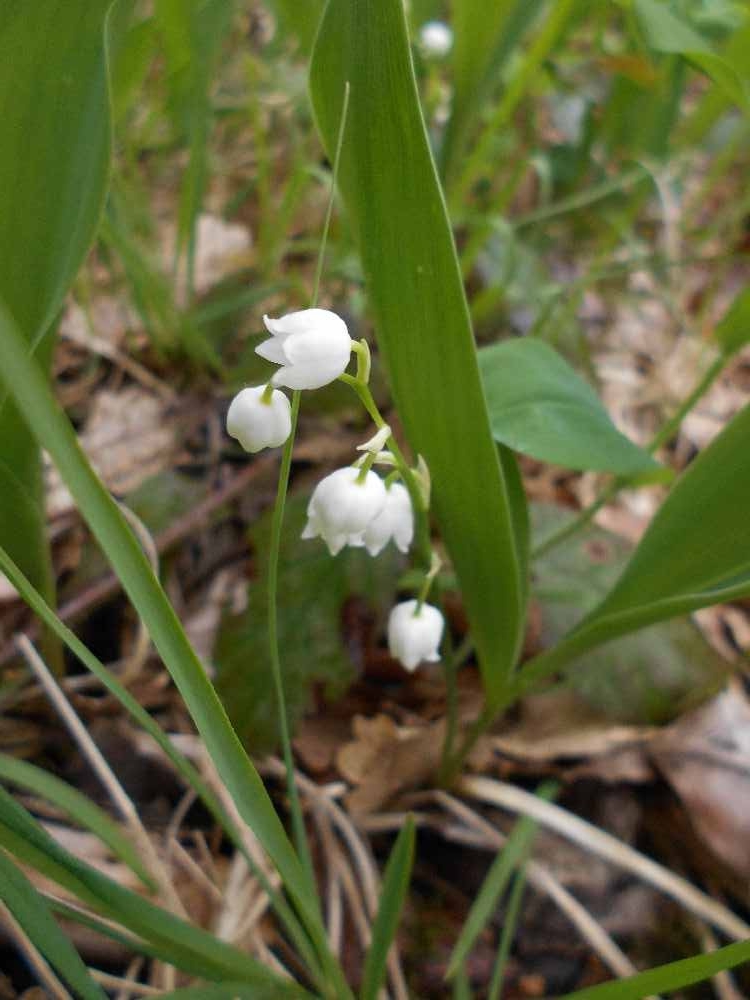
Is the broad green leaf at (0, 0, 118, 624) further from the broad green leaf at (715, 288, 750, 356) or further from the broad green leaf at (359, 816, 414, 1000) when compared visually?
the broad green leaf at (715, 288, 750, 356)

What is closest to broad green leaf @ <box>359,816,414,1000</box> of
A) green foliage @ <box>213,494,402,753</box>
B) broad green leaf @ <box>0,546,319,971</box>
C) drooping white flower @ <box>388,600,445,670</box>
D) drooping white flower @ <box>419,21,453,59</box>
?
broad green leaf @ <box>0,546,319,971</box>

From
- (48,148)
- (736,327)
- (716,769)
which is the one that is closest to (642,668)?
(716,769)

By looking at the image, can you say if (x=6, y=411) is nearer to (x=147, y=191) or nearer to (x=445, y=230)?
(x=445, y=230)

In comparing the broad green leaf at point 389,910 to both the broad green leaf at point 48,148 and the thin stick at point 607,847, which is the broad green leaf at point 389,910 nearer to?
the thin stick at point 607,847

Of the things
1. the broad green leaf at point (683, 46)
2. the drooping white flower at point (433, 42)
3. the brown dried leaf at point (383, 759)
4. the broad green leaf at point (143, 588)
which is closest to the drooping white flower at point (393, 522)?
the broad green leaf at point (143, 588)

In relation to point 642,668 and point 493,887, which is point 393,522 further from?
point 642,668

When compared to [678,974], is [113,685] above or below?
above
